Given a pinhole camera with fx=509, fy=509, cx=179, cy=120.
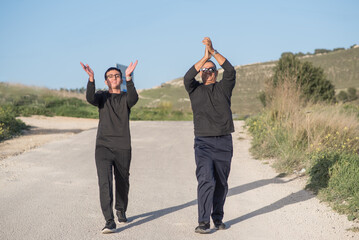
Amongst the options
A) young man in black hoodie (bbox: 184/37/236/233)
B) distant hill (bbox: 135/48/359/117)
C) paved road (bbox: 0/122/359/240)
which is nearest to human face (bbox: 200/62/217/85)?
young man in black hoodie (bbox: 184/37/236/233)

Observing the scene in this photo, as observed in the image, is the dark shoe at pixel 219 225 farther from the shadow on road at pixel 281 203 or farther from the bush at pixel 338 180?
the bush at pixel 338 180

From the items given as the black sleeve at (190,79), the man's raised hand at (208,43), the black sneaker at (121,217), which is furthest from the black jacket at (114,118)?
the man's raised hand at (208,43)

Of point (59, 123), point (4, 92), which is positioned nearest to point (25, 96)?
point (4, 92)

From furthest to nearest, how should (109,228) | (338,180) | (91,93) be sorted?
(338,180) < (91,93) < (109,228)

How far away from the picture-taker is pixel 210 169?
21.0 feet

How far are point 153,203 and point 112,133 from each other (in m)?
1.98

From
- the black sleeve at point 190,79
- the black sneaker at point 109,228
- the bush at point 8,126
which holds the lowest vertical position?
the black sneaker at point 109,228

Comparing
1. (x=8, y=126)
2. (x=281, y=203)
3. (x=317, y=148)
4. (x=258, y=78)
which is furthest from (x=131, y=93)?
(x=258, y=78)

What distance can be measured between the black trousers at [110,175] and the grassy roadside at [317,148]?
313cm

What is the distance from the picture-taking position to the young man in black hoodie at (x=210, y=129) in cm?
634

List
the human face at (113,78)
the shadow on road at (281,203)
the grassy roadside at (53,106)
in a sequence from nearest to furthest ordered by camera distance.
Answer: the human face at (113,78), the shadow on road at (281,203), the grassy roadside at (53,106)

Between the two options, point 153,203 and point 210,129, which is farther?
point 153,203

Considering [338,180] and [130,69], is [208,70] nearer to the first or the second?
[130,69]

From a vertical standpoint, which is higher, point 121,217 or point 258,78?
point 258,78
